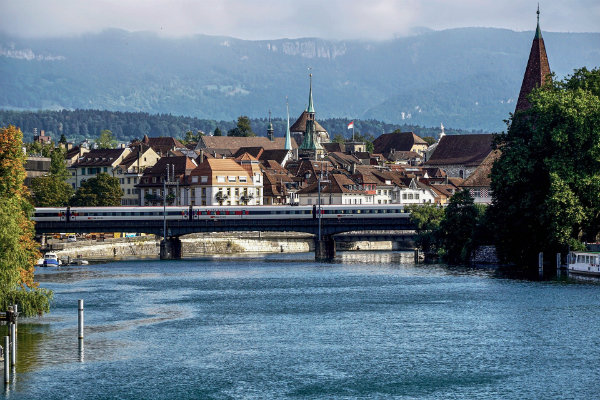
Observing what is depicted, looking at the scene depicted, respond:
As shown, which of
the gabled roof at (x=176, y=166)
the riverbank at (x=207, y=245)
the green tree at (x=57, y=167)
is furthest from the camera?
the green tree at (x=57, y=167)

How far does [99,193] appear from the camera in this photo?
154 meters

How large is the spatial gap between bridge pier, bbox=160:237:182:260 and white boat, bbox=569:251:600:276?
46914 millimetres

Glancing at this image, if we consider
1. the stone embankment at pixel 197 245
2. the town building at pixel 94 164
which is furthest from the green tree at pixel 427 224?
the town building at pixel 94 164

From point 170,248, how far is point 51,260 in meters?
18.1

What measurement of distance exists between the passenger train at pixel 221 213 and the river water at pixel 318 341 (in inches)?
1560

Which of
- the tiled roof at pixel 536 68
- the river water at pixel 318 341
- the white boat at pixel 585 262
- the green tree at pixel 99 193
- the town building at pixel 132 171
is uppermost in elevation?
the tiled roof at pixel 536 68

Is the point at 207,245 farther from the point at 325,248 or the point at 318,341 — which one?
the point at 318,341

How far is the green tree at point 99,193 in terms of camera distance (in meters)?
149

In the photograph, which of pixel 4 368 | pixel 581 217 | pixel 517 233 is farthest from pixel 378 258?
pixel 4 368

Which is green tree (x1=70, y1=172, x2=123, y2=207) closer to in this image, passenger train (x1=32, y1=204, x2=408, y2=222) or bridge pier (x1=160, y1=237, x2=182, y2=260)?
passenger train (x1=32, y1=204, x2=408, y2=222)

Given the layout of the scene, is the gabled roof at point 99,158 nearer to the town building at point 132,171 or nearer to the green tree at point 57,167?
the town building at point 132,171

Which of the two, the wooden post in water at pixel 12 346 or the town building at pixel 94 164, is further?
the town building at pixel 94 164

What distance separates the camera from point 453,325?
54.9m

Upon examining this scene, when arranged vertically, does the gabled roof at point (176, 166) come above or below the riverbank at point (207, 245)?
above
